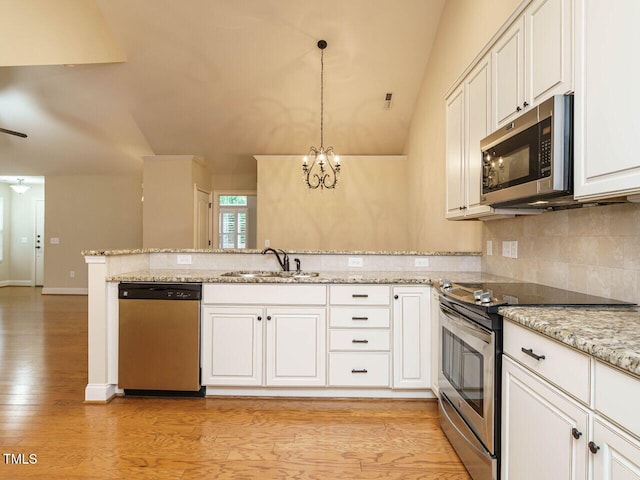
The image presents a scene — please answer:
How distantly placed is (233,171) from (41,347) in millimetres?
4003

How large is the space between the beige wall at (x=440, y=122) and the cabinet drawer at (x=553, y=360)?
1.80 metres

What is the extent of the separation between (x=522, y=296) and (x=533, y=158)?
0.65 m

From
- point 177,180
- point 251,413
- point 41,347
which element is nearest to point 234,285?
point 251,413

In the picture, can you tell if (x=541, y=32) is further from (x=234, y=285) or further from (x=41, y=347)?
(x=41, y=347)

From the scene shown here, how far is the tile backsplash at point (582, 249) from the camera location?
1.67 meters

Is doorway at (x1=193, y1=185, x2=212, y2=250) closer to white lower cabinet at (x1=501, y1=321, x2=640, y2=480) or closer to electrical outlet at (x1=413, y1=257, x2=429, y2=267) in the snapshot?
electrical outlet at (x1=413, y1=257, x2=429, y2=267)

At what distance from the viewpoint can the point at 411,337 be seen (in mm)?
2734

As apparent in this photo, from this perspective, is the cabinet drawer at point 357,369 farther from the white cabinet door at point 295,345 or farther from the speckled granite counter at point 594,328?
the speckled granite counter at point 594,328

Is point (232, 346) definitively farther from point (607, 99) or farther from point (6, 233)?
point (6, 233)

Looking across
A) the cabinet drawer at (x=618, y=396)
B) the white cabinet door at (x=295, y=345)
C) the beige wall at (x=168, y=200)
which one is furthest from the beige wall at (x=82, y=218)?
the cabinet drawer at (x=618, y=396)

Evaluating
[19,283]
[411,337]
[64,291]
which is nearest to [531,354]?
[411,337]

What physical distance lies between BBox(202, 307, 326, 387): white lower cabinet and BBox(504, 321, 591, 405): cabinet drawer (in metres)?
1.43

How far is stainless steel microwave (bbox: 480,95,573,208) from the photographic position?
1547mm

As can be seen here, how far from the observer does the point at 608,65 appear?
1.32 meters
